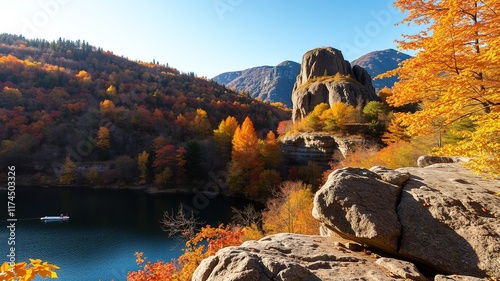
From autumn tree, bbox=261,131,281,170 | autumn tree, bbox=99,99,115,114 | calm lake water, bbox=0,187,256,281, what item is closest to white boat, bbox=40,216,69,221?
calm lake water, bbox=0,187,256,281

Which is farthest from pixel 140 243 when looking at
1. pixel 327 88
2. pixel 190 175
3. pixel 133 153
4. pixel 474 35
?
pixel 133 153

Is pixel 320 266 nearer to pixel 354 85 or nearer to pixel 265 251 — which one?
pixel 265 251

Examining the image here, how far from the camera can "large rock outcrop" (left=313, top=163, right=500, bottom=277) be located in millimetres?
7367

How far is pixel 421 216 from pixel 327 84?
49419 mm

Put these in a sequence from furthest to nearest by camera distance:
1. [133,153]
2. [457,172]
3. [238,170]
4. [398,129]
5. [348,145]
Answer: [133,153], [238,170], [348,145], [398,129], [457,172]

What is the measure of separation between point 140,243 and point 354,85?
43898mm

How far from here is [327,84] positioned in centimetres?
5494

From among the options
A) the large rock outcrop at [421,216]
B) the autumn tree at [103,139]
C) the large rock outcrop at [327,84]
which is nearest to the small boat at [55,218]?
the autumn tree at [103,139]

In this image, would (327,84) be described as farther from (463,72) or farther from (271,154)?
(463,72)

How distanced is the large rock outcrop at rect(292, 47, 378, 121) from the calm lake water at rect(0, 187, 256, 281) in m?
23.8

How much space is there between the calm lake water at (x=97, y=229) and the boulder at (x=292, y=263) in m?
21.1

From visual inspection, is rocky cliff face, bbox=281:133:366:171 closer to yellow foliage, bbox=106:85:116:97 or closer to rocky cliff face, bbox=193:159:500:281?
rocky cliff face, bbox=193:159:500:281

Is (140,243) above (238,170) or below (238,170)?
below

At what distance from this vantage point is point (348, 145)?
42.1 metres
